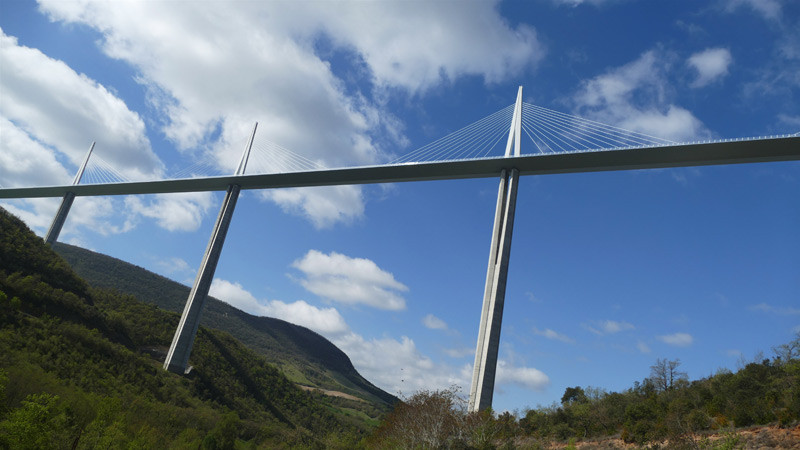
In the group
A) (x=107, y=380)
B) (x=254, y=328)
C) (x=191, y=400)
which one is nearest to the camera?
(x=107, y=380)

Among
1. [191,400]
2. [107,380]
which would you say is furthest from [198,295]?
[107,380]

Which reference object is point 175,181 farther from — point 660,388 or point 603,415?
point 660,388

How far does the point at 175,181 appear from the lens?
42.9m

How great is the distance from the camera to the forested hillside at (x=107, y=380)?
17.5 meters

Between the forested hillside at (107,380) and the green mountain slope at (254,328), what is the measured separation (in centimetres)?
2359

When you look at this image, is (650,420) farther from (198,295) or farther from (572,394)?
(198,295)

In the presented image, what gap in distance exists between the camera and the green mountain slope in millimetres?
69269

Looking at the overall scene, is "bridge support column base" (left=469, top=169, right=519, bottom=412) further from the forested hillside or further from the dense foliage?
the forested hillside

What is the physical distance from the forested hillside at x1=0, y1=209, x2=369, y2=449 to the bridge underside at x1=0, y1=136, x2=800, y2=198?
43.1 ft

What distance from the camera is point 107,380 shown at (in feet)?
88.3

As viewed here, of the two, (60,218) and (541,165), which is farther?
(60,218)

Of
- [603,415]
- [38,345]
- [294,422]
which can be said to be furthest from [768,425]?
[294,422]

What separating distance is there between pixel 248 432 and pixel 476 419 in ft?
70.6

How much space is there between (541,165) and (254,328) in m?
80.3
